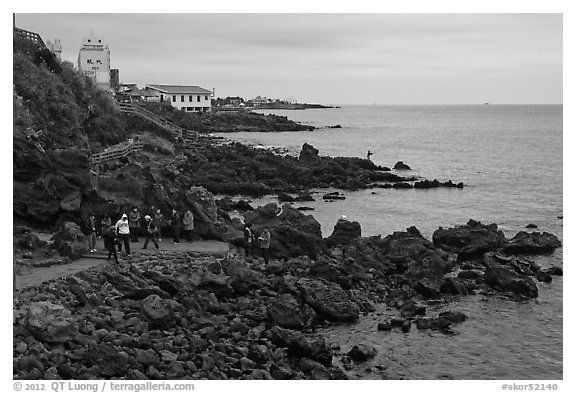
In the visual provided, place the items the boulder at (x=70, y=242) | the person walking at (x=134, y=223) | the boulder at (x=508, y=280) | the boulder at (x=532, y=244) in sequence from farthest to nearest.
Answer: the boulder at (x=532, y=244) → the boulder at (x=508, y=280) → the person walking at (x=134, y=223) → the boulder at (x=70, y=242)

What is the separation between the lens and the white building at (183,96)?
381ft

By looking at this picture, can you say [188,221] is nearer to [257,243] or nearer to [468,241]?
[257,243]

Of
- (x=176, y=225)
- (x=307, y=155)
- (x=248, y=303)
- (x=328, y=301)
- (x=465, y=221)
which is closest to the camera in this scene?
(x=248, y=303)

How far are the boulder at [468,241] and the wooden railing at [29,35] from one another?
3676 centimetres

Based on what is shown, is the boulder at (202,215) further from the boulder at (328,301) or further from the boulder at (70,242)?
the boulder at (328,301)

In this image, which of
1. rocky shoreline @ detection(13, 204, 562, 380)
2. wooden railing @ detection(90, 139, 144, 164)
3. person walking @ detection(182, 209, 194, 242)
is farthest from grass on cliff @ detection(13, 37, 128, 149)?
rocky shoreline @ detection(13, 204, 562, 380)

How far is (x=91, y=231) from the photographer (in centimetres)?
2348

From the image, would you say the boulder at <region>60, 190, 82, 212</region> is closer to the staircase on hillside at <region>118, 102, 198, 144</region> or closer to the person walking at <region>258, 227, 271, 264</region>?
the person walking at <region>258, 227, 271, 264</region>

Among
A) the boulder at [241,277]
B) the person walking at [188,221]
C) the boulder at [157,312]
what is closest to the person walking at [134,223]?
the person walking at [188,221]

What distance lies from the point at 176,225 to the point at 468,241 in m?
15.8

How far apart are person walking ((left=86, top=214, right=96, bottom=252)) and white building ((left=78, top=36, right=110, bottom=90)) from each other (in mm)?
76002

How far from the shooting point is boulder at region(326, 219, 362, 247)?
31.8 metres

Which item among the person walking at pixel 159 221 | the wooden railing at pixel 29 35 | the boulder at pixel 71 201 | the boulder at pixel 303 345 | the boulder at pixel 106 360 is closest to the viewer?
the boulder at pixel 106 360

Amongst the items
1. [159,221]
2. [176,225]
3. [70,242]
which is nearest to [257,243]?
[176,225]
